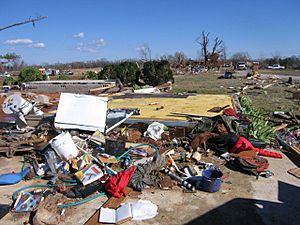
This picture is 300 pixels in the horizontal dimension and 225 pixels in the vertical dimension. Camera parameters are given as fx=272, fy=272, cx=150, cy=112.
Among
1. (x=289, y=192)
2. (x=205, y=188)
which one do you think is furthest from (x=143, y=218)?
(x=289, y=192)

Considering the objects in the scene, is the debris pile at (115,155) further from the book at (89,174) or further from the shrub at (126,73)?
the shrub at (126,73)

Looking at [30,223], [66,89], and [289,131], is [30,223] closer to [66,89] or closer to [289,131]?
[289,131]

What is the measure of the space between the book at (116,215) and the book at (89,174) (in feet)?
2.76

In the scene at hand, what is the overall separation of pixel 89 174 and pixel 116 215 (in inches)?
47.6

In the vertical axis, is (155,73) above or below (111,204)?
above

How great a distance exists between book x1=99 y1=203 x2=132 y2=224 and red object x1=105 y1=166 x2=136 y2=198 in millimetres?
361

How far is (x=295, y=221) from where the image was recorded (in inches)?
138

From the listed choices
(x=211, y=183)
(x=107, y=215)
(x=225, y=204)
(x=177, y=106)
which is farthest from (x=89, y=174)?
(x=177, y=106)

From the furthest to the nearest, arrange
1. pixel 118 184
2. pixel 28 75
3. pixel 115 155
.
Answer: pixel 28 75 → pixel 115 155 → pixel 118 184

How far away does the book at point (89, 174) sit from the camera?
4509 millimetres

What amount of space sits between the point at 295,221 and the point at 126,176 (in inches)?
96.3

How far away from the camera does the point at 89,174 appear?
4645 mm

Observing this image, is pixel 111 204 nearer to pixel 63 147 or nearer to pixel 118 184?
pixel 118 184

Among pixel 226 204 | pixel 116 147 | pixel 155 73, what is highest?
pixel 155 73
